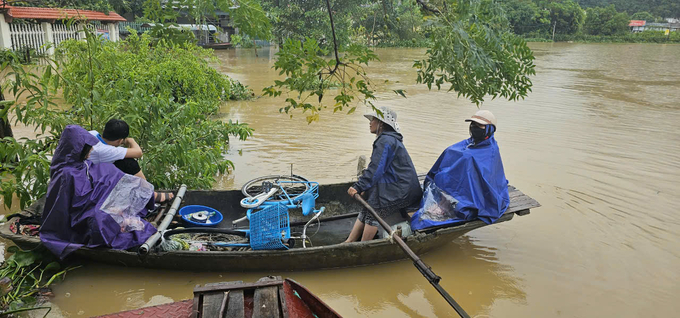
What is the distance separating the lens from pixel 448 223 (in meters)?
4.50

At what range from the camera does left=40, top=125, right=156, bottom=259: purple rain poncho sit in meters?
3.95

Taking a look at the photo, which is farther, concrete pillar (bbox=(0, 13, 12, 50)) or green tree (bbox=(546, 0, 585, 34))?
green tree (bbox=(546, 0, 585, 34))

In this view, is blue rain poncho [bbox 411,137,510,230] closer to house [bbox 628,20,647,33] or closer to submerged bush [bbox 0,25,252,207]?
submerged bush [bbox 0,25,252,207]

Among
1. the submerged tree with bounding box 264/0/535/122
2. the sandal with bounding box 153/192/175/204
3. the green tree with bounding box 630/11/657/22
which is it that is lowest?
the sandal with bounding box 153/192/175/204

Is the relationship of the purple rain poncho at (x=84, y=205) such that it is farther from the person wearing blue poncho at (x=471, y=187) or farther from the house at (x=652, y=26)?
the house at (x=652, y=26)

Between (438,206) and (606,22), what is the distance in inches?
2056

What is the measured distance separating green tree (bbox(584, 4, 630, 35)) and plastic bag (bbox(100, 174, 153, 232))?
174 feet

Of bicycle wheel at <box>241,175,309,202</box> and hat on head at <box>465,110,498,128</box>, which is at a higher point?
hat on head at <box>465,110,498,128</box>

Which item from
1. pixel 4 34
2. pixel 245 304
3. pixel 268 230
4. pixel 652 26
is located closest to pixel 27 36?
pixel 4 34

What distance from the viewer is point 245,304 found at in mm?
2791

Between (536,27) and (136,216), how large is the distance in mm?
50347

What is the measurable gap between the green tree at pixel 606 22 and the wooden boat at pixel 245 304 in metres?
53.5

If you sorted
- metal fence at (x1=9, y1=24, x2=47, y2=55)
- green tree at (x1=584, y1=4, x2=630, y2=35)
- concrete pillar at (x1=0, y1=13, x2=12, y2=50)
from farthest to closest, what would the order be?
1. green tree at (x1=584, y1=4, x2=630, y2=35)
2. metal fence at (x1=9, y1=24, x2=47, y2=55)
3. concrete pillar at (x1=0, y1=13, x2=12, y2=50)

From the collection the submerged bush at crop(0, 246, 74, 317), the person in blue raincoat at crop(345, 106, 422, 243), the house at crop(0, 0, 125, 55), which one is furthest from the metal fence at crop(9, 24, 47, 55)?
the person in blue raincoat at crop(345, 106, 422, 243)
